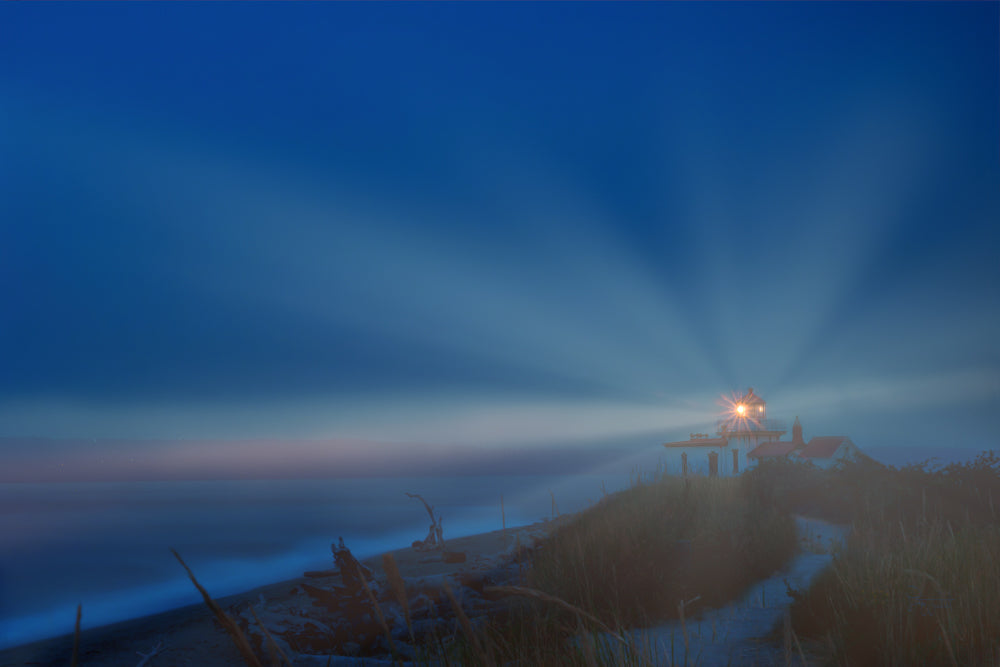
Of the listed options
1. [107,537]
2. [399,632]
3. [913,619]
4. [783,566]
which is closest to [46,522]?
[107,537]

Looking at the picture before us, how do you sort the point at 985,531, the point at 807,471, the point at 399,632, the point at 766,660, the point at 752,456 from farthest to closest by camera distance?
the point at 752,456, the point at 807,471, the point at 985,531, the point at 399,632, the point at 766,660

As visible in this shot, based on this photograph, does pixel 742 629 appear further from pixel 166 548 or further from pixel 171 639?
pixel 166 548

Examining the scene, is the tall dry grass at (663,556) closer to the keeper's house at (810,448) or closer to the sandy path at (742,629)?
the sandy path at (742,629)

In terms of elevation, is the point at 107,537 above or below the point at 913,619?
below

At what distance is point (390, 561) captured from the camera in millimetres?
1492

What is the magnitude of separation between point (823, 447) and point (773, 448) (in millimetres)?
3280

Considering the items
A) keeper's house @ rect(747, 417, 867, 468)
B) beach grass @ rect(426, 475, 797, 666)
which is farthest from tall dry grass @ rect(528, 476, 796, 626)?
keeper's house @ rect(747, 417, 867, 468)

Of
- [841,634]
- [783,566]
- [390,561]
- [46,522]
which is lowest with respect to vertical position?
[46,522]

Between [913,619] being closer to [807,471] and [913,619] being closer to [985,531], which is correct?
[985,531]

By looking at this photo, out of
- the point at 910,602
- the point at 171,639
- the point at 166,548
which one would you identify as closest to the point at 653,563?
the point at 910,602

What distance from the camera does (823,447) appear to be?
39.7m

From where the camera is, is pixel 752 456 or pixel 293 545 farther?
pixel 752 456

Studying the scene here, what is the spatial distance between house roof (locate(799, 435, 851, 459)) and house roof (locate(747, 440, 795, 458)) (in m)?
1.04

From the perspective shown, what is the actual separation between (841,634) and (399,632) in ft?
17.8
